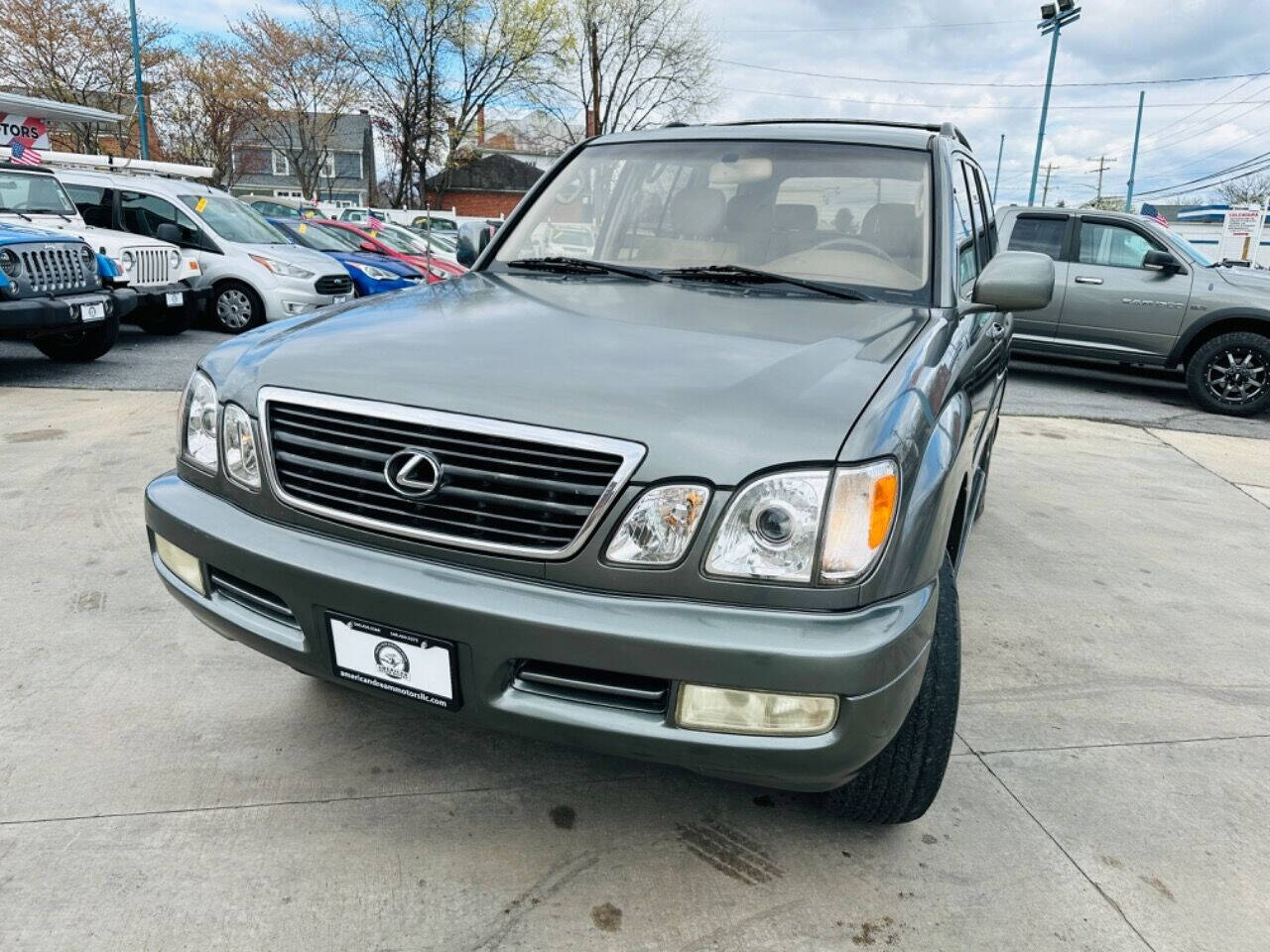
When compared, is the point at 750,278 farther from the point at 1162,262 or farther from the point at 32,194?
the point at 32,194

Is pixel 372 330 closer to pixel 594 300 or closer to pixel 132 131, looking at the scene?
pixel 594 300

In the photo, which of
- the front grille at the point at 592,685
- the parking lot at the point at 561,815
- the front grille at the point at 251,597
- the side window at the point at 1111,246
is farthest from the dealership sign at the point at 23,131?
the front grille at the point at 592,685

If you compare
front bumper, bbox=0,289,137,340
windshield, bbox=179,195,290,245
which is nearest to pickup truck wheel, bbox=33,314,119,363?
front bumper, bbox=0,289,137,340

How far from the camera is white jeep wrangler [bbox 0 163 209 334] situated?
831cm

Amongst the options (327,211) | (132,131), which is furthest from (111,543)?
(132,131)

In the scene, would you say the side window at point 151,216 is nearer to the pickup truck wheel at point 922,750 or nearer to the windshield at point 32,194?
the windshield at point 32,194

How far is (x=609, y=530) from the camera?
64.5 inches

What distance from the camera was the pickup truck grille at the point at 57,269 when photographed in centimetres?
662

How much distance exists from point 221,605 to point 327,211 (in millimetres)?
26026

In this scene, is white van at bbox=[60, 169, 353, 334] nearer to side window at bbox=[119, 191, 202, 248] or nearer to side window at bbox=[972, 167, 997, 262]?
side window at bbox=[119, 191, 202, 248]

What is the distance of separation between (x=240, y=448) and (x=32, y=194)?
8.46 meters

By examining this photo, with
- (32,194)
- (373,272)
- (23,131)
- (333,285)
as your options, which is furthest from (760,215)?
(23,131)

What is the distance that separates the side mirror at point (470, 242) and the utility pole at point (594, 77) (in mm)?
31556

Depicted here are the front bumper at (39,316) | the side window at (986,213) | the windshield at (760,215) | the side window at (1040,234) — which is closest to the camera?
the windshield at (760,215)
